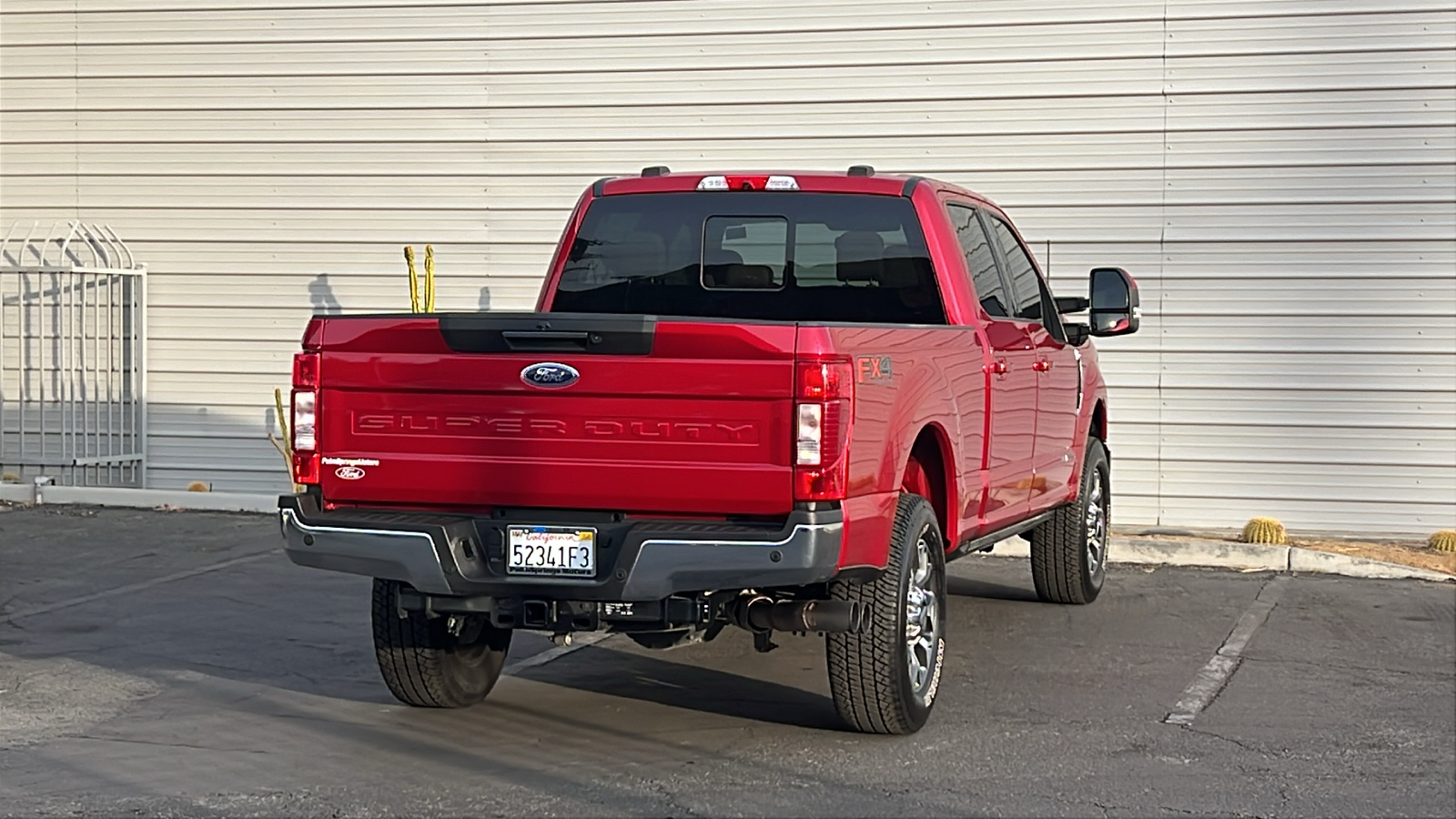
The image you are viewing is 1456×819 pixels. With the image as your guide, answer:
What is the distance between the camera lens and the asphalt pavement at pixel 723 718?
5.88 meters

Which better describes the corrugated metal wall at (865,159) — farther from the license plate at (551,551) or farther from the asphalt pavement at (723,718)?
the license plate at (551,551)

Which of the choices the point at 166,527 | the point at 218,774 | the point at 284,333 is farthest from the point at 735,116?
the point at 218,774

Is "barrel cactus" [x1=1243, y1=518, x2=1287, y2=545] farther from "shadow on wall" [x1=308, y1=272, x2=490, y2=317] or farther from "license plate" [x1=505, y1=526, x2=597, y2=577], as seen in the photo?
"license plate" [x1=505, y1=526, x2=597, y2=577]

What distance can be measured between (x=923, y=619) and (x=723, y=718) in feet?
2.90

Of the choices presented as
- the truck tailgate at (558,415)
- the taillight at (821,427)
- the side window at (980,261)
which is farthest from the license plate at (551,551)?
the side window at (980,261)

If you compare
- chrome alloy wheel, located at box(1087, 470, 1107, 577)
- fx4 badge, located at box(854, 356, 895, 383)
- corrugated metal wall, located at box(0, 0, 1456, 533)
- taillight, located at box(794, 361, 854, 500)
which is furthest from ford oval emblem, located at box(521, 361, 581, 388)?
corrugated metal wall, located at box(0, 0, 1456, 533)

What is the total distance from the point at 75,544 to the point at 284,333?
3.63 metres

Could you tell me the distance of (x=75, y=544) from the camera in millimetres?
11977

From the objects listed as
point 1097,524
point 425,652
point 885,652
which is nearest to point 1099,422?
point 1097,524

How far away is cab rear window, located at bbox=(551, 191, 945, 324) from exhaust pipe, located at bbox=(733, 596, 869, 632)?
1.81 meters

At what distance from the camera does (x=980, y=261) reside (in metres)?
8.34

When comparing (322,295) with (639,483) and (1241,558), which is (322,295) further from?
(639,483)

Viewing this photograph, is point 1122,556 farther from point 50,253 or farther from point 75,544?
point 50,253

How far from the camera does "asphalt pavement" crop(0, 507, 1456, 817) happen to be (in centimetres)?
588
